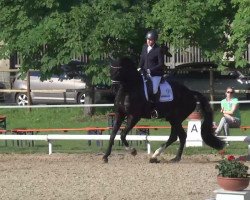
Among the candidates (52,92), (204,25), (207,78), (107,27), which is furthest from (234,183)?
(52,92)

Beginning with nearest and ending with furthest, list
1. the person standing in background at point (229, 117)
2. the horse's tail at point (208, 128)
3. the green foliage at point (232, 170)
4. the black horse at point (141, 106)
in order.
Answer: the green foliage at point (232, 170), the black horse at point (141, 106), the horse's tail at point (208, 128), the person standing in background at point (229, 117)

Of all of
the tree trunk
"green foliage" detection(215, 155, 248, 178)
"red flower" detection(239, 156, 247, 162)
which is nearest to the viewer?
"green foliage" detection(215, 155, 248, 178)

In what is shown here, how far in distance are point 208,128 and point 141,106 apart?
5.14 ft

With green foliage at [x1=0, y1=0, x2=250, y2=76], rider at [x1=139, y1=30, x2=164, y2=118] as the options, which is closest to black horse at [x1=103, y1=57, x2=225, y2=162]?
rider at [x1=139, y1=30, x2=164, y2=118]

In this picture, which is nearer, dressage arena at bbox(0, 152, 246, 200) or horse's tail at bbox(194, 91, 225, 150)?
dressage arena at bbox(0, 152, 246, 200)

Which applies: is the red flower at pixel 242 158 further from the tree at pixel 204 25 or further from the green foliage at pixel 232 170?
the tree at pixel 204 25

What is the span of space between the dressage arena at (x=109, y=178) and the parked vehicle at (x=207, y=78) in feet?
42.1

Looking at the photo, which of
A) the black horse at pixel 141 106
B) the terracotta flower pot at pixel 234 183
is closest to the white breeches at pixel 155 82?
the black horse at pixel 141 106

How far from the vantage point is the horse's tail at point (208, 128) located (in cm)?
1667

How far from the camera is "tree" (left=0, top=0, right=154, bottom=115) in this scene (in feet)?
85.8

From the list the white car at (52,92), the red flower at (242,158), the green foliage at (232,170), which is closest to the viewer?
the green foliage at (232,170)

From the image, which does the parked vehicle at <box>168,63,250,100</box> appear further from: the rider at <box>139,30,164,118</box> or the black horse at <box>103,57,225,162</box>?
the rider at <box>139,30,164,118</box>

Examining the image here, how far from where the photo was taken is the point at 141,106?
1609 centimetres

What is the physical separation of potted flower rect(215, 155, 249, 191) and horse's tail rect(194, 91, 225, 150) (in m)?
5.46
